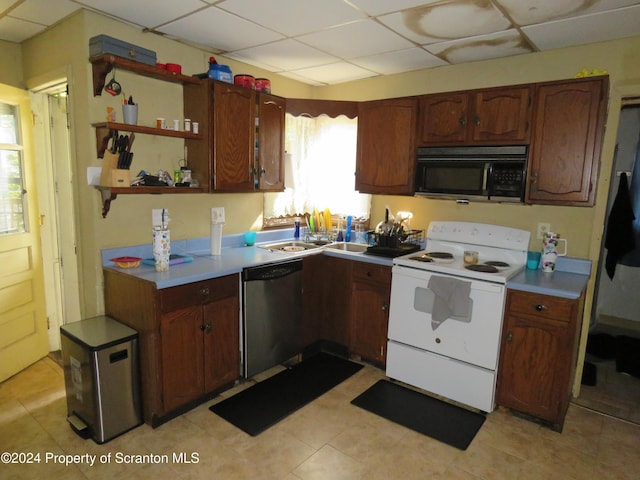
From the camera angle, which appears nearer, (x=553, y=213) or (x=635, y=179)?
(x=553, y=213)

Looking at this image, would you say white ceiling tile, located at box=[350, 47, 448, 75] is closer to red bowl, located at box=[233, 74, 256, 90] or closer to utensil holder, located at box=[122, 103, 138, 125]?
red bowl, located at box=[233, 74, 256, 90]

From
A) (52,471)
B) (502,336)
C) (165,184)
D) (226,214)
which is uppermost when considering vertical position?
(165,184)

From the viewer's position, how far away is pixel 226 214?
133 inches

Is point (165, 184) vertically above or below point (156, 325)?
above

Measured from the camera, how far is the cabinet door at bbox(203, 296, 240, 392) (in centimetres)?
257

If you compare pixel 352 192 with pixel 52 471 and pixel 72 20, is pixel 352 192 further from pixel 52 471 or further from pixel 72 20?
pixel 52 471

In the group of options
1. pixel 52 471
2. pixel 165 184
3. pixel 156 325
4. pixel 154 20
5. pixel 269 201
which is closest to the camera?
pixel 52 471

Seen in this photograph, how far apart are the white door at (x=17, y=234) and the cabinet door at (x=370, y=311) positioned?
245cm

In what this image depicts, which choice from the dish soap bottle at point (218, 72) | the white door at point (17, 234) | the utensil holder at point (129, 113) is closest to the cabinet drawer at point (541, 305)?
the dish soap bottle at point (218, 72)

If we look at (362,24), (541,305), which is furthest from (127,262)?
(541,305)

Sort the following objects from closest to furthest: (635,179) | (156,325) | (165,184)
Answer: (156,325), (165,184), (635,179)

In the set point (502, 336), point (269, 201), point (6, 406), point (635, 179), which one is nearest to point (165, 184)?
point (269, 201)

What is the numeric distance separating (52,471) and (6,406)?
2.82ft

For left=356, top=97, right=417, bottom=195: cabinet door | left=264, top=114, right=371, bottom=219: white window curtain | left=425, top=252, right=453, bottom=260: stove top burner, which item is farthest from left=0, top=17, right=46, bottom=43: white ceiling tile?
left=425, top=252, right=453, bottom=260: stove top burner
